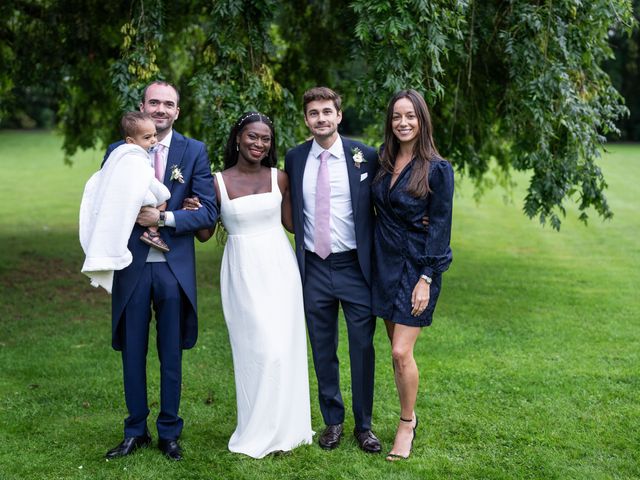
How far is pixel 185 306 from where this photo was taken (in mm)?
4691

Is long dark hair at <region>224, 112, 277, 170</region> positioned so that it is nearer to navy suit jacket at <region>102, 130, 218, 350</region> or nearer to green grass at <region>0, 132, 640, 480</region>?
navy suit jacket at <region>102, 130, 218, 350</region>

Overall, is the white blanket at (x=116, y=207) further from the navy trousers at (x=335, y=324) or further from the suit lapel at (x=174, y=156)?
the navy trousers at (x=335, y=324)

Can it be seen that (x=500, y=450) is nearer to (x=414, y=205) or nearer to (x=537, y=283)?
(x=414, y=205)

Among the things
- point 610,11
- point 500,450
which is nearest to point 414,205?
point 500,450

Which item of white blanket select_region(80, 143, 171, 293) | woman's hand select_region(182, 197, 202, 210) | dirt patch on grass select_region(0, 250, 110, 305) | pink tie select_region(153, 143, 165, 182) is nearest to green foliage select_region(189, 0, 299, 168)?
pink tie select_region(153, 143, 165, 182)

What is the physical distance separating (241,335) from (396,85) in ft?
7.54

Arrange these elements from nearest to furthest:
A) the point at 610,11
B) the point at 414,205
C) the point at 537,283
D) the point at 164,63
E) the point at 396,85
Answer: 1. the point at 414,205
2. the point at 396,85
3. the point at 610,11
4. the point at 164,63
5. the point at 537,283

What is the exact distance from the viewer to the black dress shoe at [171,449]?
4691 millimetres

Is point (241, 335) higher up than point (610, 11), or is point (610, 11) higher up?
point (610, 11)

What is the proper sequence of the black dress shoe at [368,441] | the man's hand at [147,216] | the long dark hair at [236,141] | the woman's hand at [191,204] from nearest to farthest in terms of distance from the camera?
the man's hand at [147,216], the woman's hand at [191,204], the long dark hair at [236,141], the black dress shoe at [368,441]

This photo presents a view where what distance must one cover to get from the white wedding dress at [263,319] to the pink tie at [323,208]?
0.71ft

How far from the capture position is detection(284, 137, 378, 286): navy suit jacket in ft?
15.2

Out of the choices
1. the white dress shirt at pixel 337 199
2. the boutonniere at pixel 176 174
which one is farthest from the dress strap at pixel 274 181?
the boutonniere at pixel 176 174

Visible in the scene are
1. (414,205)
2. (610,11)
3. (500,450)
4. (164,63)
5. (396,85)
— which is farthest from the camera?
(164,63)
